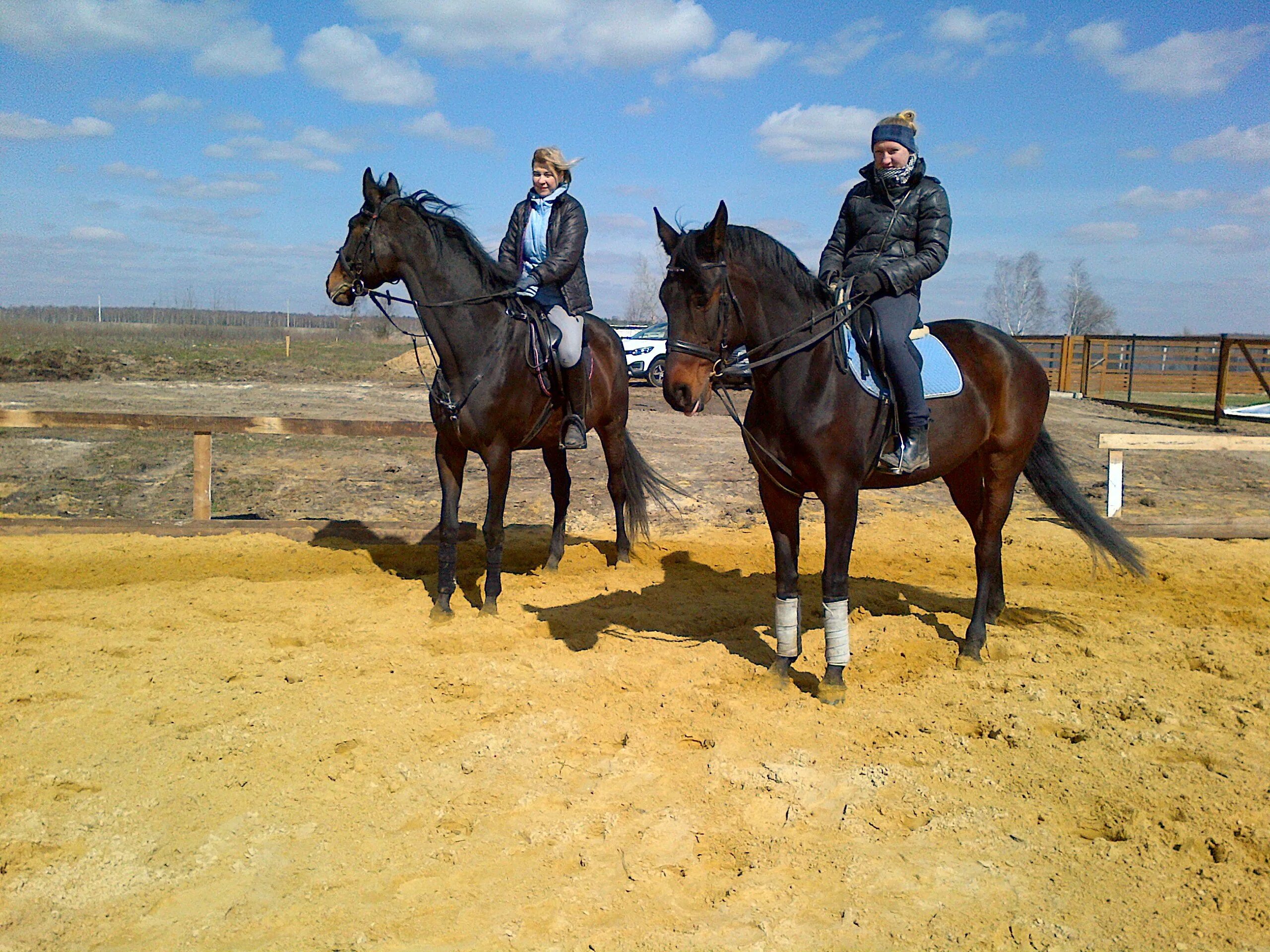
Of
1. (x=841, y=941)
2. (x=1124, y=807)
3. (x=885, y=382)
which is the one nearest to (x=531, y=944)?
(x=841, y=941)

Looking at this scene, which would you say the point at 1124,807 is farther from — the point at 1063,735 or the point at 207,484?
the point at 207,484

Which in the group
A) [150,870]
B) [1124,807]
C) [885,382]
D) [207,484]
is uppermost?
[885,382]

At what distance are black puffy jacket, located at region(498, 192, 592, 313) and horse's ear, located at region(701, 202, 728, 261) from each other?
7.81 feet

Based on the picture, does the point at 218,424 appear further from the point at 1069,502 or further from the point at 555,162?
the point at 1069,502

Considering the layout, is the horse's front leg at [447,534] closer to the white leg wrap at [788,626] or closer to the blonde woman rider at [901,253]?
the white leg wrap at [788,626]

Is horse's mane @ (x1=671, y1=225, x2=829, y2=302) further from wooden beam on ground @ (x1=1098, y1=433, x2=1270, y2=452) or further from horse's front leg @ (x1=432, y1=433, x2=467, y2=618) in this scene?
wooden beam on ground @ (x1=1098, y1=433, x2=1270, y2=452)

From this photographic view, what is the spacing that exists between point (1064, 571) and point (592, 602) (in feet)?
13.9

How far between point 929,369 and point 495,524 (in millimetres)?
3247

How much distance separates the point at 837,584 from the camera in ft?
16.1

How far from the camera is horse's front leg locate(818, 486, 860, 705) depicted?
15.9 feet

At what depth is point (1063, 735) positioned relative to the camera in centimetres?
434

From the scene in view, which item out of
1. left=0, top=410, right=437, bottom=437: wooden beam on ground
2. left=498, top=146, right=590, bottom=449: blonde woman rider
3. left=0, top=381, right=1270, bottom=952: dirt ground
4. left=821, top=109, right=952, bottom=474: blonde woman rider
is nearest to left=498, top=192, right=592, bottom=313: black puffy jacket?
left=498, top=146, right=590, bottom=449: blonde woman rider

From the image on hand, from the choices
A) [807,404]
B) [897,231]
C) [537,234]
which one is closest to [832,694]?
[807,404]

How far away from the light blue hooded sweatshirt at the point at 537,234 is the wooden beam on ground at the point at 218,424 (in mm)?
1983
